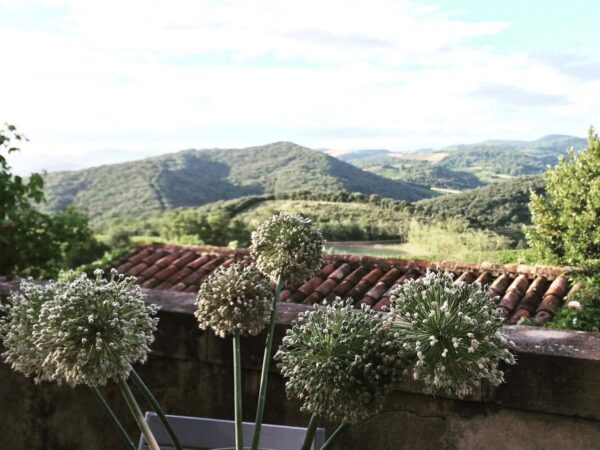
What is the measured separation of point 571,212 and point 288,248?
991 centimetres

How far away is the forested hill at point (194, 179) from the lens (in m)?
28.8

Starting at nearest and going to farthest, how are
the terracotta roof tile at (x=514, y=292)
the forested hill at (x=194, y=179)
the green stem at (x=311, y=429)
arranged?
the green stem at (x=311, y=429)
the terracotta roof tile at (x=514, y=292)
the forested hill at (x=194, y=179)

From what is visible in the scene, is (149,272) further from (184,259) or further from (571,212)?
(571,212)

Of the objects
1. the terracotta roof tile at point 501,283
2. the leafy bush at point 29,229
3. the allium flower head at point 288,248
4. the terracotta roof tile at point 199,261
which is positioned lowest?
the terracotta roof tile at point 501,283

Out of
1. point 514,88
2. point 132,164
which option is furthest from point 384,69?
point 132,164

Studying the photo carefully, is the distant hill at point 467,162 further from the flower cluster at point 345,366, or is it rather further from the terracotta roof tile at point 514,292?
the flower cluster at point 345,366

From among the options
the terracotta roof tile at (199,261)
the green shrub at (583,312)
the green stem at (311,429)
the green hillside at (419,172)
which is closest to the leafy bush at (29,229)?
the terracotta roof tile at (199,261)

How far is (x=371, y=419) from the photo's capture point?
1.43 meters

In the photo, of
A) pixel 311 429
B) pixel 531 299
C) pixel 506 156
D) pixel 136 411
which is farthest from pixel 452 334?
pixel 506 156

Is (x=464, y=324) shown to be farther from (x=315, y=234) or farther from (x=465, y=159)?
(x=465, y=159)

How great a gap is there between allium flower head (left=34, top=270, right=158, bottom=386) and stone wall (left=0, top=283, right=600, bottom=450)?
56cm

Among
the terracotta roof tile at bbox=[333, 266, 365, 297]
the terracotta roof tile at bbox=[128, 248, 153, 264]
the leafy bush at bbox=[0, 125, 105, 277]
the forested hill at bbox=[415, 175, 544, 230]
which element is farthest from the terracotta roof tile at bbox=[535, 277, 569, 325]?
the forested hill at bbox=[415, 175, 544, 230]

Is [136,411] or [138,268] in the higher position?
[136,411]

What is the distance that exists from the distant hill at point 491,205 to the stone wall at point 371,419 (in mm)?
16488
